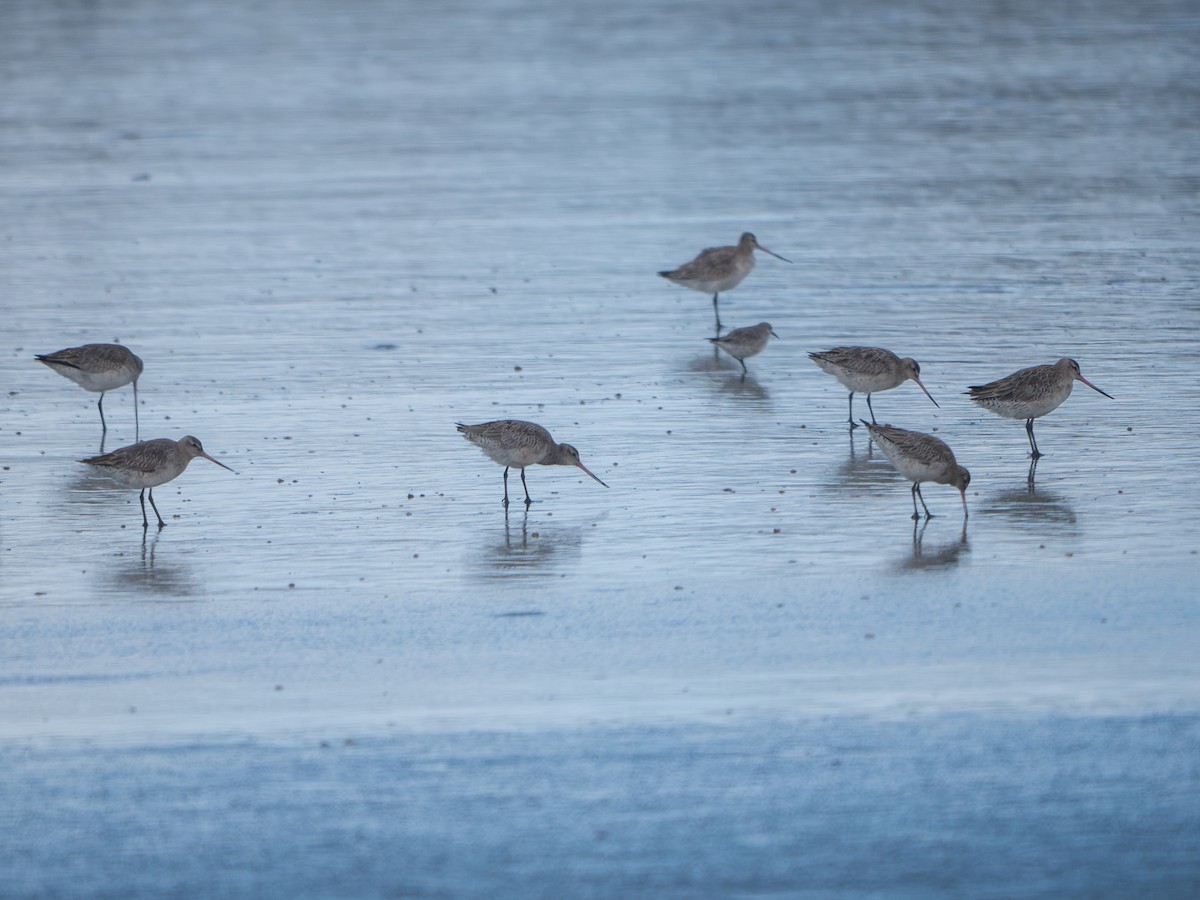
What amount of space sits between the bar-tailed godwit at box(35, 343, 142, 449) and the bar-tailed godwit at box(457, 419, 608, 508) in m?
3.50

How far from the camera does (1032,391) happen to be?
1245cm

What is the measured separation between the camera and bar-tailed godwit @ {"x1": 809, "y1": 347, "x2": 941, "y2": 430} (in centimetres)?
1335

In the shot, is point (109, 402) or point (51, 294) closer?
point (109, 402)

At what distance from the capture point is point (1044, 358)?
49.3 feet

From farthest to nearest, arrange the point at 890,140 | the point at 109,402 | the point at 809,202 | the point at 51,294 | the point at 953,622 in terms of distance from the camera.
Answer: the point at 890,140 < the point at 809,202 < the point at 51,294 < the point at 109,402 < the point at 953,622

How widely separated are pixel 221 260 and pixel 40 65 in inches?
892

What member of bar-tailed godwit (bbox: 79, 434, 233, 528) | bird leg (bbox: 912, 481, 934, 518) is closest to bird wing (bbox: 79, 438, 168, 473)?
bar-tailed godwit (bbox: 79, 434, 233, 528)

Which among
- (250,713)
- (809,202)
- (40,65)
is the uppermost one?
(250,713)

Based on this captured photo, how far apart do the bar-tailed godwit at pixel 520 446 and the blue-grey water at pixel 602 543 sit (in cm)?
33

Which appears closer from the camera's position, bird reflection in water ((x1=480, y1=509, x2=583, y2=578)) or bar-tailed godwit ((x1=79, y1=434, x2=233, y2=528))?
bird reflection in water ((x1=480, y1=509, x2=583, y2=578))

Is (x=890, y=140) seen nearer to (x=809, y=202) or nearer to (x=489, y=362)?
(x=809, y=202)

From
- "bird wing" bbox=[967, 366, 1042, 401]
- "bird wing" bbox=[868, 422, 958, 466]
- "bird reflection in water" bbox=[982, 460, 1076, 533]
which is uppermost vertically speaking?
"bird wing" bbox=[868, 422, 958, 466]

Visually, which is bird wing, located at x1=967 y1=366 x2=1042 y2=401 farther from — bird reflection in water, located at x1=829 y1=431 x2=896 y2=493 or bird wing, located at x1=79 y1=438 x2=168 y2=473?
bird wing, located at x1=79 y1=438 x2=168 y2=473

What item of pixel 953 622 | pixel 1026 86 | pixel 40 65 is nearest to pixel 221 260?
pixel 953 622
